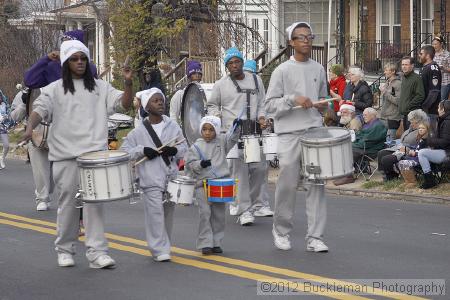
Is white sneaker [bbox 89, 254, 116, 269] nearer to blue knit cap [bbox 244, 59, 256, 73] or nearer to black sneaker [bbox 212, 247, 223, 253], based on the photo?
black sneaker [bbox 212, 247, 223, 253]

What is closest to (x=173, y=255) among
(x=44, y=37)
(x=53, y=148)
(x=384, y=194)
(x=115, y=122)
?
(x=53, y=148)

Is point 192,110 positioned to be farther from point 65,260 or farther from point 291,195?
point 65,260

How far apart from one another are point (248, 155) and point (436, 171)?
428 cm

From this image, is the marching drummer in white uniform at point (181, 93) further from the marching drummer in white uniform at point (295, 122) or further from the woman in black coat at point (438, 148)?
the marching drummer in white uniform at point (295, 122)

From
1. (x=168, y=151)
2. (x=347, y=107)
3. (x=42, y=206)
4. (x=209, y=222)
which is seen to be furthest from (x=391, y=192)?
(x=168, y=151)

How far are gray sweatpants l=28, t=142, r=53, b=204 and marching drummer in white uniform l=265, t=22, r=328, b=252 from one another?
4277mm

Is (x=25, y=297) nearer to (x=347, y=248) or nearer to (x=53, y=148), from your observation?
(x=53, y=148)

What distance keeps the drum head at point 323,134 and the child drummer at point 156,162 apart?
1.22 metres

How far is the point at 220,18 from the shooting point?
92.0 feet

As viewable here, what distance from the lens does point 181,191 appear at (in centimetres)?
1068

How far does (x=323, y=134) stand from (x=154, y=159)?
1.70 m

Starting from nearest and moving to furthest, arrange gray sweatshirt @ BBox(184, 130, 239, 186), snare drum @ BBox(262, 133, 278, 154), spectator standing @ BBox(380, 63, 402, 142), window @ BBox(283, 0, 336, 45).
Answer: gray sweatshirt @ BBox(184, 130, 239, 186), snare drum @ BBox(262, 133, 278, 154), spectator standing @ BBox(380, 63, 402, 142), window @ BBox(283, 0, 336, 45)

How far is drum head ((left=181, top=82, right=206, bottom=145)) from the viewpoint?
55.0 ft

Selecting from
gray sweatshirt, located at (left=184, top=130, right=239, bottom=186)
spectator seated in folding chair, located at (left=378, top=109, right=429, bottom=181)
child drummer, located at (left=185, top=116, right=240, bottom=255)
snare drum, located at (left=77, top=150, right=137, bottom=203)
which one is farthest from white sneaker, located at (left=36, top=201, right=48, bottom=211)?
spectator seated in folding chair, located at (left=378, top=109, right=429, bottom=181)
